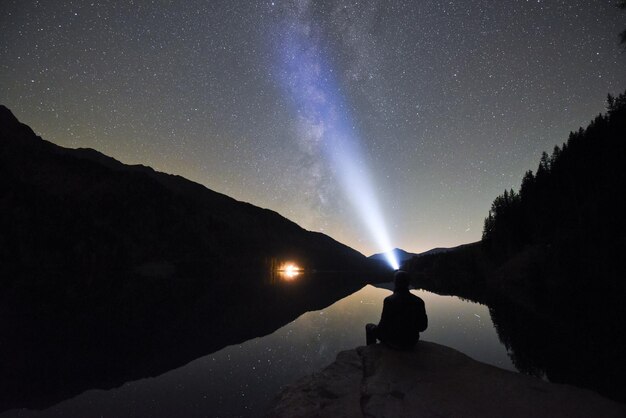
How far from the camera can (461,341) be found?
1775 cm

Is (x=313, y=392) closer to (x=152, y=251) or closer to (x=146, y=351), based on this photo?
(x=146, y=351)

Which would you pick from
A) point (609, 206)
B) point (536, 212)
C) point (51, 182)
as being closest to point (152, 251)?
point (51, 182)

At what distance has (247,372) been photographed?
12.8 metres

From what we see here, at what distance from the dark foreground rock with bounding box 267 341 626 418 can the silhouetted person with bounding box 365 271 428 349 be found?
567 millimetres

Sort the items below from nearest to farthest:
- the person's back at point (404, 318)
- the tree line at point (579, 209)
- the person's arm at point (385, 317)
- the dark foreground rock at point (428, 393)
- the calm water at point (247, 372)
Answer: the dark foreground rock at point (428, 393)
the calm water at point (247, 372)
the person's back at point (404, 318)
the person's arm at point (385, 317)
the tree line at point (579, 209)

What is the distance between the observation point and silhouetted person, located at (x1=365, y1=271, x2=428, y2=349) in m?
9.89

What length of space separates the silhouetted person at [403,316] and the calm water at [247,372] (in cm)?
429

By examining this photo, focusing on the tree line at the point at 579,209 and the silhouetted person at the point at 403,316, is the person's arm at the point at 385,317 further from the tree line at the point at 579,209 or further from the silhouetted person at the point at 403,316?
the tree line at the point at 579,209

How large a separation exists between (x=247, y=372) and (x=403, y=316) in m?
6.76

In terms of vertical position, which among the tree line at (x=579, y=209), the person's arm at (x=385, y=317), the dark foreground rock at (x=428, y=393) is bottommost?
the dark foreground rock at (x=428, y=393)

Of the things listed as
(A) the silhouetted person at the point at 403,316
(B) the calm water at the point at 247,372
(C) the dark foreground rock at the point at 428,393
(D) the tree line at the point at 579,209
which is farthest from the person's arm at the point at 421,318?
(D) the tree line at the point at 579,209

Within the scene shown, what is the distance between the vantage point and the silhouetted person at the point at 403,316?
9.89m

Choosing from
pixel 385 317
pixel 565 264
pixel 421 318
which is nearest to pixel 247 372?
pixel 385 317

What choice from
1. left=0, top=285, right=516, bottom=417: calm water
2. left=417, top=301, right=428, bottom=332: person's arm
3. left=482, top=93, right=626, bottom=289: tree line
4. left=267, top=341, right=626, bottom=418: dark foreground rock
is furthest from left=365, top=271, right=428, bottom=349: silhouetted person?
left=482, top=93, right=626, bottom=289: tree line
